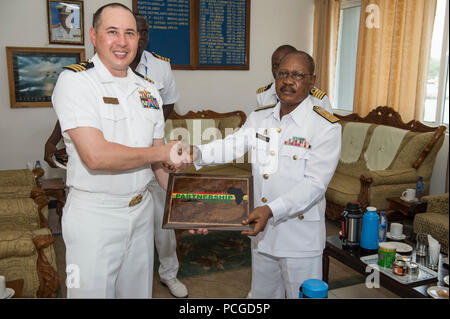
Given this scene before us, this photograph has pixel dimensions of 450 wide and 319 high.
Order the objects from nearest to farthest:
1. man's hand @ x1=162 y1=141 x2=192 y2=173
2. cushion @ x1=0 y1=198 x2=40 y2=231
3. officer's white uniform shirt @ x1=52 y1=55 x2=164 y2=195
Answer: officer's white uniform shirt @ x1=52 y1=55 x2=164 y2=195 < man's hand @ x1=162 y1=141 x2=192 y2=173 < cushion @ x1=0 y1=198 x2=40 y2=231

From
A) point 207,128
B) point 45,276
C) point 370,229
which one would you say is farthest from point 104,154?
point 207,128

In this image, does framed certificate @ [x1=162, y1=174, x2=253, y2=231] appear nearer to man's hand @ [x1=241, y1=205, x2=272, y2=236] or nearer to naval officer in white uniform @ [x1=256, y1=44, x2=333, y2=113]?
man's hand @ [x1=241, y1=205, x2=272, y2=236]

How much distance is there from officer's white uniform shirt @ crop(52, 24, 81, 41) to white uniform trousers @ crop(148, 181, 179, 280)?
98.2 inches

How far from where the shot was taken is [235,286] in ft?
9.05

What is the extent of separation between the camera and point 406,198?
11.7ft

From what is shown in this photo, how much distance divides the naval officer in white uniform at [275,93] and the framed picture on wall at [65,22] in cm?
232

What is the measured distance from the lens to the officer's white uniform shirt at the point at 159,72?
112 inches

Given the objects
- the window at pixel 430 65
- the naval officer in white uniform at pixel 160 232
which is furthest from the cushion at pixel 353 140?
the naval officer in white uniform at pixel 160 232

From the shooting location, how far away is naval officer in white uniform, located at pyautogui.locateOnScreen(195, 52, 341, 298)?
1674 mm

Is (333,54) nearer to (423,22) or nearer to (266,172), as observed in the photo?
(423,22)

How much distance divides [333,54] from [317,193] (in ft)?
12.7

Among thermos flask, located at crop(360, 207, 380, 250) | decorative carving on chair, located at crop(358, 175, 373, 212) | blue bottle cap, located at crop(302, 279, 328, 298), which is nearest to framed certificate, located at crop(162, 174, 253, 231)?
blue bottle cap, located at crop(302, 279, 328, 298)

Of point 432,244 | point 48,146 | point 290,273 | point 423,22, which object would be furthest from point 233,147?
point 423,22

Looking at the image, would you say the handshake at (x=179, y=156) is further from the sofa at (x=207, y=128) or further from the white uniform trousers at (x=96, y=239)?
the sofa at (x=207, y=128)
